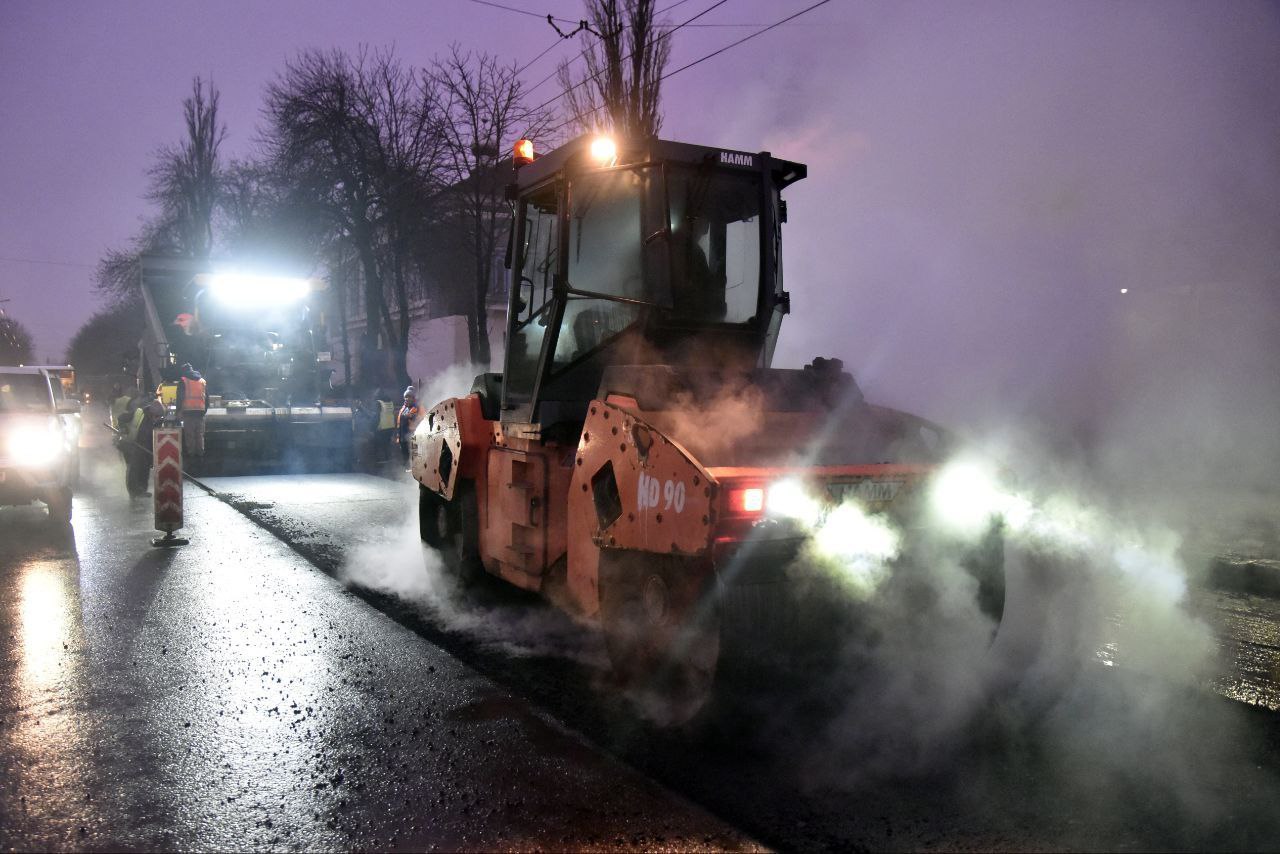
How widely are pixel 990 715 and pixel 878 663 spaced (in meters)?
0.51

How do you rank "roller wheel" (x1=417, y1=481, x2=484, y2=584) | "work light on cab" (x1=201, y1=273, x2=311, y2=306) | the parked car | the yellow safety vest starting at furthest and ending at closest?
"work light on cab" (x1=201, y1=273, x2=311, y2=306) → the yellow safety vest → the parked car → "roller wheel" (x1=417, y1=481, x2=484, y2=584)

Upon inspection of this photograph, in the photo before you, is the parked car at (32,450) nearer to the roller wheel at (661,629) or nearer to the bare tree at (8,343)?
the roller wheel at (661,629)

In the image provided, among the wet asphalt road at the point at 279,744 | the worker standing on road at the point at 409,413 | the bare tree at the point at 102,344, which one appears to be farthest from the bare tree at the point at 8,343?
the wet asphalt road at the point at 279,744

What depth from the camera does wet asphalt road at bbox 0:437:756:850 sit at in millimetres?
3184

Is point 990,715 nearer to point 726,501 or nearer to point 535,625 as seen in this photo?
point 726,501

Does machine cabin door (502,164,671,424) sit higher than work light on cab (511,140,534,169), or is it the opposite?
work light on cab (511,140,534,169)

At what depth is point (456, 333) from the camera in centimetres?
3531

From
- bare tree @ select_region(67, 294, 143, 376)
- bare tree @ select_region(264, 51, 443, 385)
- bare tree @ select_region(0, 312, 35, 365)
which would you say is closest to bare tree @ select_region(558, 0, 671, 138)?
bare tree @ select_region(264, 51, 443, 385)

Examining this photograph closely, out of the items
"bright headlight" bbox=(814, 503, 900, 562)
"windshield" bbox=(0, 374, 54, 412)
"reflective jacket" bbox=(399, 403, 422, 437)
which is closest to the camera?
"bright headlight" bbox=(814, 503, 900, 562)

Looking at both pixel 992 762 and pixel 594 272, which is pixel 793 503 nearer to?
pixel 992 762

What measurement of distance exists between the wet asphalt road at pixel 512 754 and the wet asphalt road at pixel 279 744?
0.04ft

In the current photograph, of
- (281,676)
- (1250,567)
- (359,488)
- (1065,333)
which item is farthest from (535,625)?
(359,488)

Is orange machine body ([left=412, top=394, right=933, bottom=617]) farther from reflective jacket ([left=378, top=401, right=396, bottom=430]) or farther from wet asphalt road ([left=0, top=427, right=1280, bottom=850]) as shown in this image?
reflective jacket ([left=378, top=401, right=396, bottom=430])

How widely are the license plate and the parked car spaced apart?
30.2 feet
